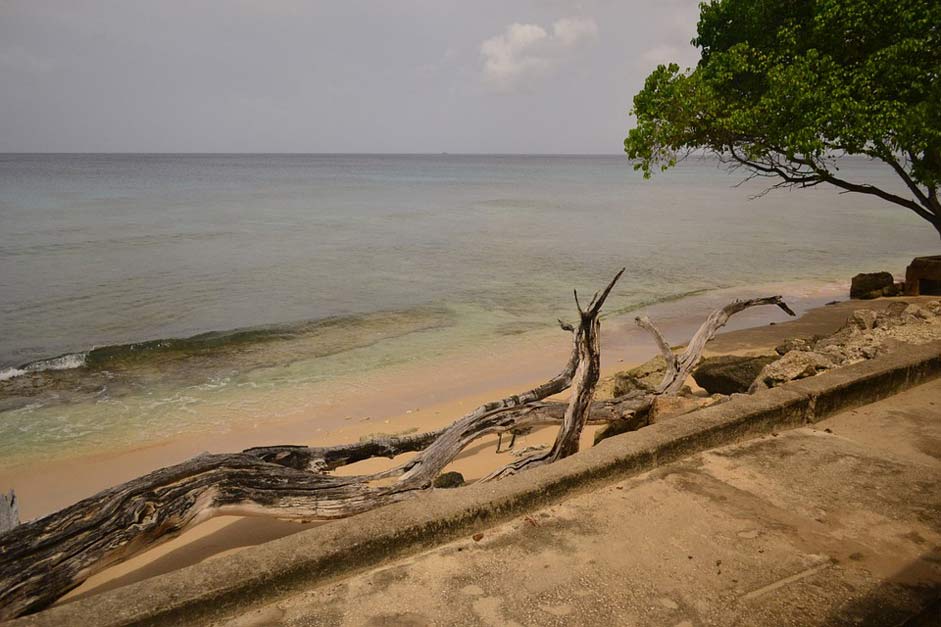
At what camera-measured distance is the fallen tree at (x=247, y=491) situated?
3.50m

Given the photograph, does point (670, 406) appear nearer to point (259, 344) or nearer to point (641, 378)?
point (641, 378)

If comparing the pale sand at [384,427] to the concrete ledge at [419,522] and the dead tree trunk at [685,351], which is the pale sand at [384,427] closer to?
the dead tree trunk at [685,351]

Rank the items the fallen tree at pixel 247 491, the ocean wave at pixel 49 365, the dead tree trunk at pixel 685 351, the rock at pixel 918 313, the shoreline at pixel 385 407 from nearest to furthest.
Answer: the fallen tree at pixel 247 491, the dead tree trunk at pixel 685 351, the shoreline at pixel 385 407, the rock at pixel 918 313, the ocean wave at pixel 49 365

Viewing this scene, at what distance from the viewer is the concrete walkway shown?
8.97 feet

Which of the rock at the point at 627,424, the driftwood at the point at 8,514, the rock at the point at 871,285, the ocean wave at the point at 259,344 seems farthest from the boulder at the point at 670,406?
the rock at the point at 871,285

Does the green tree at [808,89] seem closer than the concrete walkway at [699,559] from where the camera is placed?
No

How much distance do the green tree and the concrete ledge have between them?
6208 millimetres

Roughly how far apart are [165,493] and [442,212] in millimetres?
40693

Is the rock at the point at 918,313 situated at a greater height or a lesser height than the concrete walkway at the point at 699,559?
greater

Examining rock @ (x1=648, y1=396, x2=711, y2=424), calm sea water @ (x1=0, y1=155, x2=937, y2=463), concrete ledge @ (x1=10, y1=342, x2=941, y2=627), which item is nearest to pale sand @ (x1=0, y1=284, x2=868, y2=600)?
calm sea water @ (x1=0, y1=155, x2=937, y2=463)

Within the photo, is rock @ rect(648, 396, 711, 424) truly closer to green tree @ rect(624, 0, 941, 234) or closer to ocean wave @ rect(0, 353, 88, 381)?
green tree @ rect(624, 0, 941, 234)

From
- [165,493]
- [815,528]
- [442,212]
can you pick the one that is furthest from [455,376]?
[442,212]

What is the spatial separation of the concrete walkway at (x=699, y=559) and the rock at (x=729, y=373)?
3.83 m

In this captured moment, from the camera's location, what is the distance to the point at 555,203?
52.7 metres
